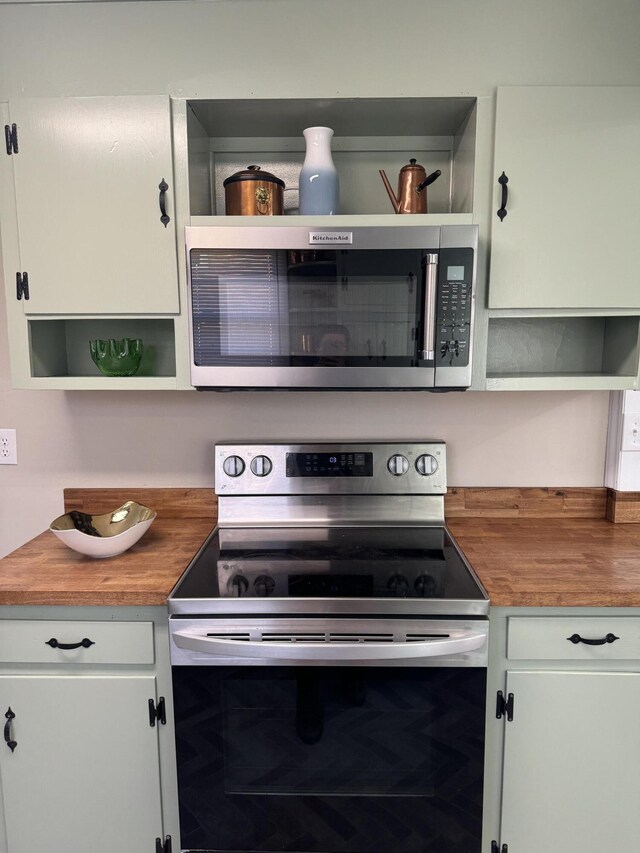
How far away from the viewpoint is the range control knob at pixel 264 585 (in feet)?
4.17

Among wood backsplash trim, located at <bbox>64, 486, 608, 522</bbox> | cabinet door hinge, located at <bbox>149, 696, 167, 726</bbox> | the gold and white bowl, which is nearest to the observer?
cabinet door hinge, located at <bbox>149, 696, 167, 726</bbox>

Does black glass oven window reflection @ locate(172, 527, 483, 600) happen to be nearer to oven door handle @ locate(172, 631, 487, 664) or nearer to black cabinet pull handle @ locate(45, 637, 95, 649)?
oven door handle @ locate(172, 631, 487, 664)

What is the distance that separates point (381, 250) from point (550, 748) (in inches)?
51.2

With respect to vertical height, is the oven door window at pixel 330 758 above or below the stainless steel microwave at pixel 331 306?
below

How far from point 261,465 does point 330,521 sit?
11.2 inches

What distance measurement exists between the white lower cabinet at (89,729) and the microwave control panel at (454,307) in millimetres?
973

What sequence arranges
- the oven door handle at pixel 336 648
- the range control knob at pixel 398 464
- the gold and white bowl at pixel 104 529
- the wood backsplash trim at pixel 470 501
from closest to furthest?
the oven door handle at pixel 336 648 < the gold and white bowl at pixel 104 529 < the range control knob at pixel 398 464 < the wood backsplash trim at pixel 470 501

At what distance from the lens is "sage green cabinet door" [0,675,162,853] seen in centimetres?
131

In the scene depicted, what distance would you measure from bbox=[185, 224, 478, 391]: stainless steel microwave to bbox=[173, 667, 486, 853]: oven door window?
0.73m

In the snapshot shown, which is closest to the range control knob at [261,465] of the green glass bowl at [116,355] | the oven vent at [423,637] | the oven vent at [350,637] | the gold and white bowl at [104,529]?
the gold and white bowl at [104,529]

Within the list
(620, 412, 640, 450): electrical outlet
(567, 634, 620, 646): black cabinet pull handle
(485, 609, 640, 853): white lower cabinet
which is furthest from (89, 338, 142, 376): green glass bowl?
(620, 412, 640, 450): electrical outlet

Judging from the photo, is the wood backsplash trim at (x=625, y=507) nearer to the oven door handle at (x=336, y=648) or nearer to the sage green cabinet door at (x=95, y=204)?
the oven door handle at (x=336, y=648)

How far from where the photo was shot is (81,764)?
4.37ft

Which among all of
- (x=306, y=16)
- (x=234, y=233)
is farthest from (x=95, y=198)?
(x=306, y=16)
